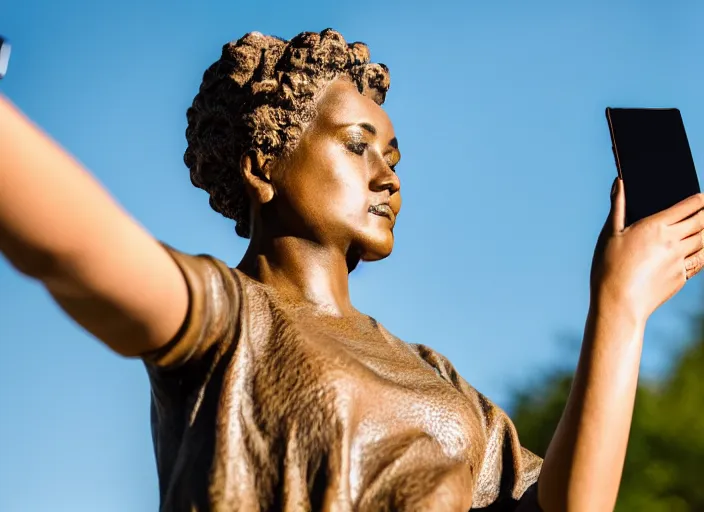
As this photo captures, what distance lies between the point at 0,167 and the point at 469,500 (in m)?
1.61

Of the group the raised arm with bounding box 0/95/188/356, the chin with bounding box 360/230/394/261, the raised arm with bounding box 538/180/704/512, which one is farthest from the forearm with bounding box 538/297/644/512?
the raised arm with bounding box 0/95/188/356

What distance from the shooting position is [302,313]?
3420 millimetres

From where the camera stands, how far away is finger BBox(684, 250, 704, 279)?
11.0 ft

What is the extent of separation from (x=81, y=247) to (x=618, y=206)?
1622 millimetres

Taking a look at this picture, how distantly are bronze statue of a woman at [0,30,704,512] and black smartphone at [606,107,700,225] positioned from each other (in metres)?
0.09

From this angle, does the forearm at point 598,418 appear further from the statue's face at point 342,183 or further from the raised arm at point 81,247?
the raised arm at point 81,247

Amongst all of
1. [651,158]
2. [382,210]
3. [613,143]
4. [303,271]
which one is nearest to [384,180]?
[382,210]

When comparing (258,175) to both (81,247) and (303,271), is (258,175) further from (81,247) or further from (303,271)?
(81,247)

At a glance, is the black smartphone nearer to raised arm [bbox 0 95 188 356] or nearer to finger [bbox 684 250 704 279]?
finger [bbox 684 250 704 279]

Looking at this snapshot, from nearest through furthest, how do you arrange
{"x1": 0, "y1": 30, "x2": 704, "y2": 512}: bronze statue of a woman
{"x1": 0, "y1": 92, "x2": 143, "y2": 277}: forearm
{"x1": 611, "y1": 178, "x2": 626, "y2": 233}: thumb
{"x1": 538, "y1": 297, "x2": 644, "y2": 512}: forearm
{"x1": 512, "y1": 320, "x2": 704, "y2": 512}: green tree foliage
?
{"x1": 0, "y1": 92, "x2": 143, "y2": 277}: forearm → {"x1": 0, "y1": 30, "x2": 704, "y2": 512}: bronze statue of a woman → {"x1": 538, "y1": 297, "x2": 644, "y2": 512}: forearm → {"x1": 611, "y1": 178, "x2": 626, "y2": 233}: thumb → {"x1": 512, "y1": 320, "x2": 704, "y2": 512}: green tree foliage

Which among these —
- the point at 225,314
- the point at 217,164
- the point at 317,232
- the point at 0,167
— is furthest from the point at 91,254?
the point at 217,164

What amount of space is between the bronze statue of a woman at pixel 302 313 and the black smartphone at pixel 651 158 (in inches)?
3.4

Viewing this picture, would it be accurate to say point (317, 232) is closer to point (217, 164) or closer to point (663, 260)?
point (217, 164)

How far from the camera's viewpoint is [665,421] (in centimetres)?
1936
